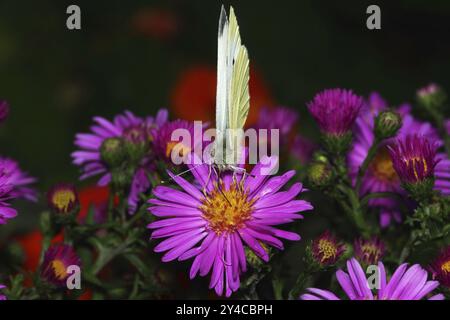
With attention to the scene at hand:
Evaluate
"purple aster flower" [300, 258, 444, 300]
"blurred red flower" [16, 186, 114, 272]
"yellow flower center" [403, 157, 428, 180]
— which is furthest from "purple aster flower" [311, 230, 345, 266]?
"blurred red flower" [16, 186, 114, 272]

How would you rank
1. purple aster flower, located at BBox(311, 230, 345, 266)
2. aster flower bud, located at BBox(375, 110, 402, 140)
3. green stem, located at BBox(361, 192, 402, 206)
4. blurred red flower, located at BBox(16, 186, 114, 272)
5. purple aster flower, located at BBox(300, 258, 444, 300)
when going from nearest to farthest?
purple aster flower, located at BBox(300, 258, 444, 300) → purple aster flower, located at BBox(311, 230, 345, 266) → green stem, located at BBox(361, 192, 402, 206) → aster flower bud, located at BBox(375, 110, 402, 140) → blurred red flower, located at BBox(16, 186, 114, 272)

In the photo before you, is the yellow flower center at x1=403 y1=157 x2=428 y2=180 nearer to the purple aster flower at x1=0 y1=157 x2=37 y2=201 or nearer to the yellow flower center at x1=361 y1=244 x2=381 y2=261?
the yellow flower center at x1=361 y1=244 x2=381 y2=261

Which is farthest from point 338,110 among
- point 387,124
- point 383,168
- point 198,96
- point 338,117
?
point 198,96

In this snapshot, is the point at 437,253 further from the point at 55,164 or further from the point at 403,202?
the point at 55,164

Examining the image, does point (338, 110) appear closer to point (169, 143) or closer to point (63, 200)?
point (169, 143)

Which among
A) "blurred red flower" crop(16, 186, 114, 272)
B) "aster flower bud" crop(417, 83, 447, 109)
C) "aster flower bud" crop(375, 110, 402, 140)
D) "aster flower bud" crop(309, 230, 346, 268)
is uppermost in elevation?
"aster flower bud" crop(417, 83, 447, 109)

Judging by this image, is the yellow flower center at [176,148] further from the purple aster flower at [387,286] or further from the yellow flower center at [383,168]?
the yellow flower center at [383,168]

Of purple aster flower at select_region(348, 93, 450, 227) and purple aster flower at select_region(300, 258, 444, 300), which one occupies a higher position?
purple aster flower at select_region(348, 93, 450, 227)

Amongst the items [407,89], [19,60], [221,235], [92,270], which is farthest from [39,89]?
[221,235]
